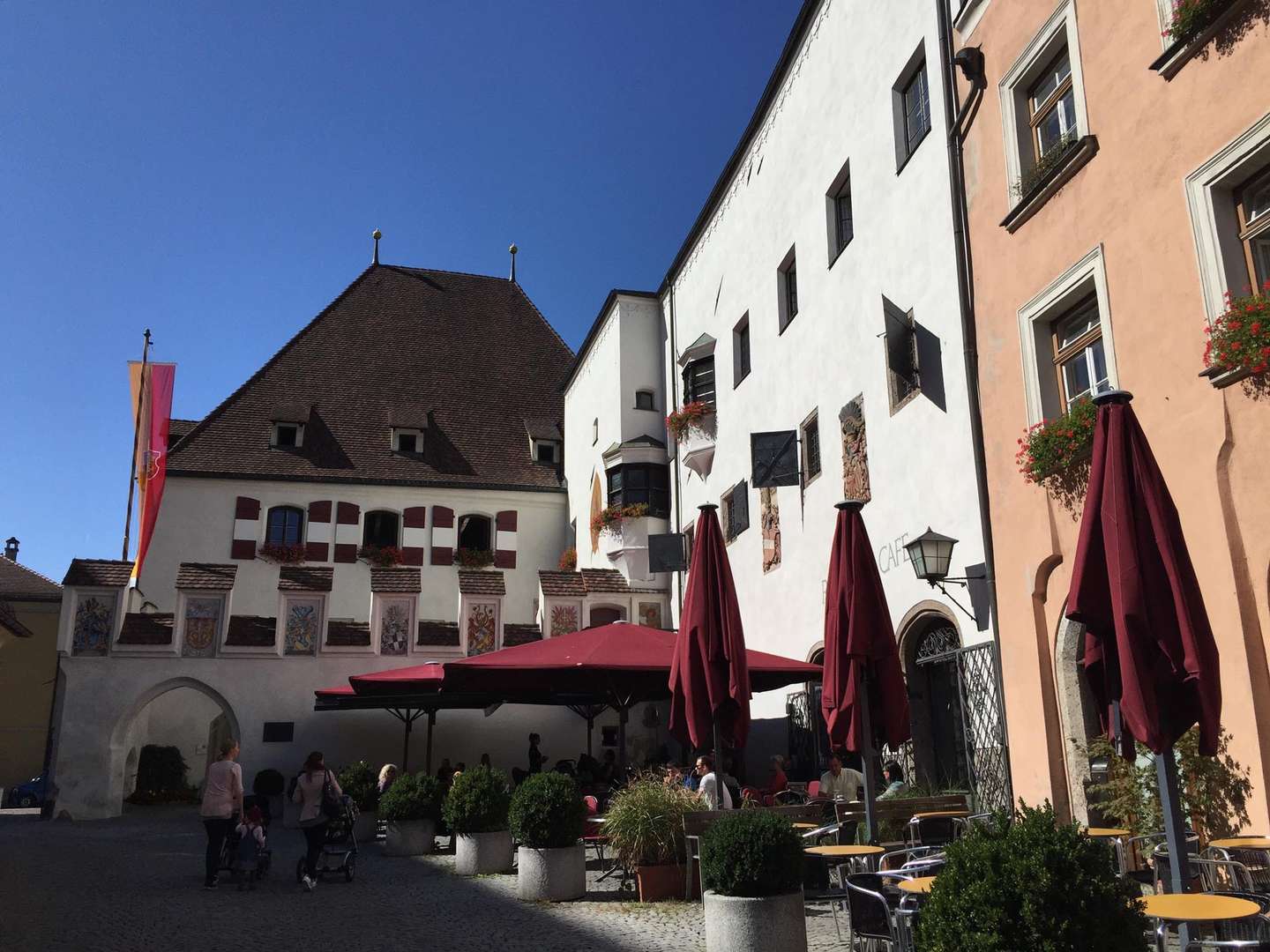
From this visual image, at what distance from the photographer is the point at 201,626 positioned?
21.8m

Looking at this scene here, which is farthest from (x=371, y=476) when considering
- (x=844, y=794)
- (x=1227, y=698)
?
(x=1227, y=698)

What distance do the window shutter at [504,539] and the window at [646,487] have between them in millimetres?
7096

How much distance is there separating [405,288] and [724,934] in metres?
33.6

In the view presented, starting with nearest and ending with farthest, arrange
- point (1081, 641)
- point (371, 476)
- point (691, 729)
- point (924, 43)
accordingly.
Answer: point (1081, 641) → point (691, 729) → point (924, 43) → point (371, 476)

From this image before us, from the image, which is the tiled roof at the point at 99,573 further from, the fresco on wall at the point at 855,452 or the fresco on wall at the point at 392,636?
the fresco on wall at the point at 855,452

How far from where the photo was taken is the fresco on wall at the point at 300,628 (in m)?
22.1

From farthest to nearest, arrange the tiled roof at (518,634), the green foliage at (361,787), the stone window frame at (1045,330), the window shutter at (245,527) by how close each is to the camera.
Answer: the window shutter at (245,527) < the tiled roof at (518,634) < the green foliage at (361,787) < the stone window frame at (1045,330)

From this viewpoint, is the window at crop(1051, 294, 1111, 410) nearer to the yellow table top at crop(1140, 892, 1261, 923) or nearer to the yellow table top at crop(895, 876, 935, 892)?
the yellow table top at crop(895, 876, 935, 892)

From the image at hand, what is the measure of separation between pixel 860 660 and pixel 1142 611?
3.67 meters

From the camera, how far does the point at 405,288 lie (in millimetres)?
37969

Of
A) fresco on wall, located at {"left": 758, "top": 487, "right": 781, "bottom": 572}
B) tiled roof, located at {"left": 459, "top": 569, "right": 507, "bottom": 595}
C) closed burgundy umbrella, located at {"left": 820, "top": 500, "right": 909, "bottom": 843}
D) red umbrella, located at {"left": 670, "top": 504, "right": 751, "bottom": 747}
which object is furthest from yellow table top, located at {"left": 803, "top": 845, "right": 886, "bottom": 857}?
tiled roof, located at {"left": 459, "top": 569, "right": 507, "bottom": 595}

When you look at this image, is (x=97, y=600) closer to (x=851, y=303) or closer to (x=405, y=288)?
(x=851, y=303)

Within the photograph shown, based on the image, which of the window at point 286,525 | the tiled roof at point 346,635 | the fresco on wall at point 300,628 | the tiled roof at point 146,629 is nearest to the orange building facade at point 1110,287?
the tiled roof at point 346,635

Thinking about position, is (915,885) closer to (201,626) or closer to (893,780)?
(893,780)
